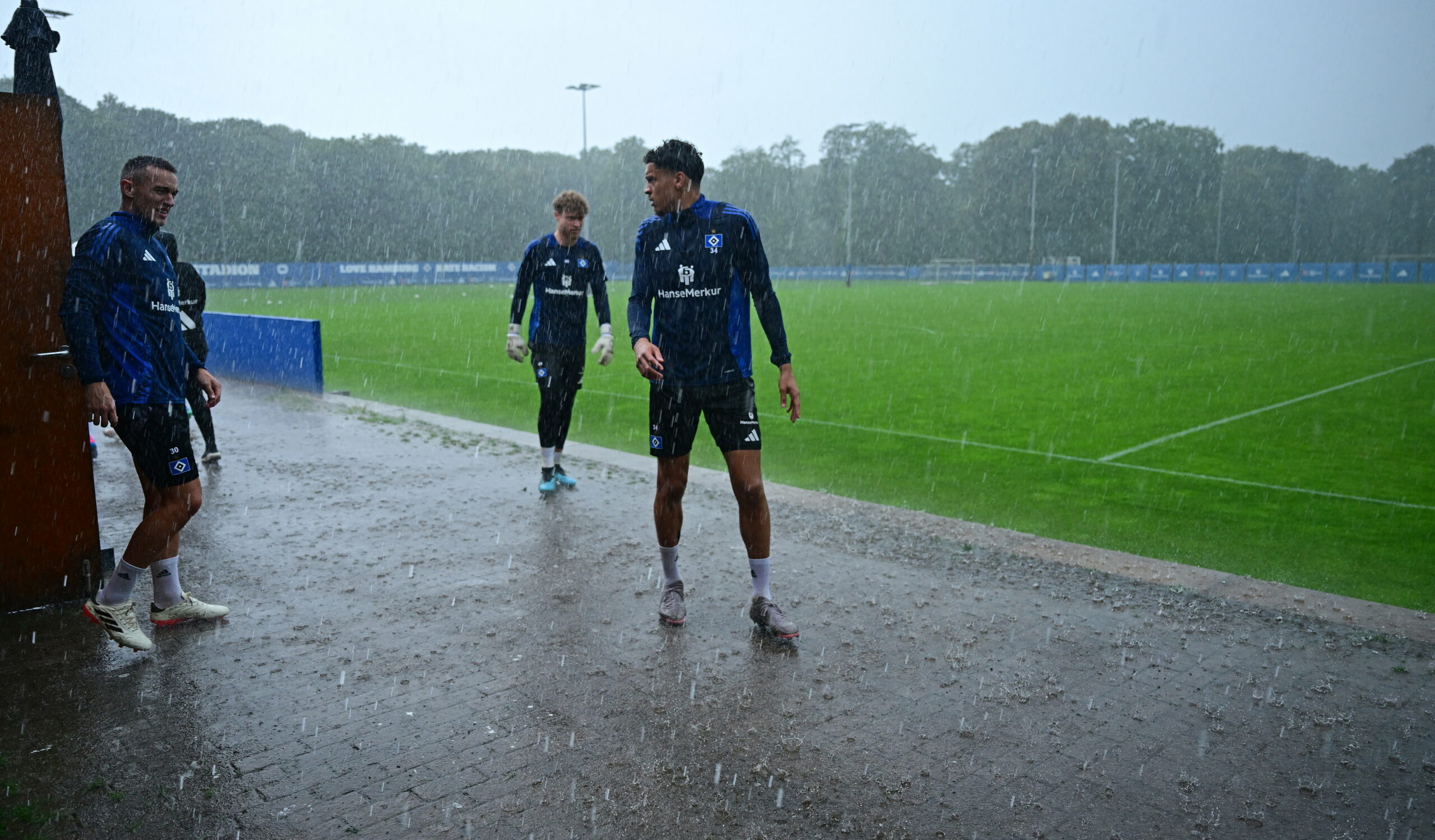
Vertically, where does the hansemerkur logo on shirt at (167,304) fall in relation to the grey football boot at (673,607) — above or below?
above

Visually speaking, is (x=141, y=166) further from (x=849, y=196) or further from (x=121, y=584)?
(x=849, y=196)

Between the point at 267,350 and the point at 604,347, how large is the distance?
9.96m

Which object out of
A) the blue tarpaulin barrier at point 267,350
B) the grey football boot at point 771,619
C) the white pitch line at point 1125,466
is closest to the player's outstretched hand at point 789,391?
the grey football boot at point 771,619

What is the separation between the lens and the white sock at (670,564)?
510 centimetres

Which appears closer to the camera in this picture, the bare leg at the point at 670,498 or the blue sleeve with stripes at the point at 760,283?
the blue sleeve with stripes at the point at 760,283

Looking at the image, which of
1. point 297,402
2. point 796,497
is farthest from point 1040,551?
point 297,402

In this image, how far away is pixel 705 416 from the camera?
15.9ft

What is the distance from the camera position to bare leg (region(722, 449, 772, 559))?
4785 millimetres

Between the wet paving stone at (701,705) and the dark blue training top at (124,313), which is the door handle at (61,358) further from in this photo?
the wet paving stone at (701,705)

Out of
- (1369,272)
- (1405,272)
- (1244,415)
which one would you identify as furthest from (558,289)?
(1369,272)

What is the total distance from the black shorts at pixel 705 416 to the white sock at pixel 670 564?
505 mm

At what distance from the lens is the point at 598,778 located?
A: 336 cm

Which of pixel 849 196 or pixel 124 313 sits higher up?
pixel 849 196

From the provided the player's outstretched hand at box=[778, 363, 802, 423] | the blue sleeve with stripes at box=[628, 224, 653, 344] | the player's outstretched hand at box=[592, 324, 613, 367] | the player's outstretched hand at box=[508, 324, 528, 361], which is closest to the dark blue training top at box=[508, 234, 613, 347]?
the player's outstretched hand at box=[508, 324, 528, 361]
